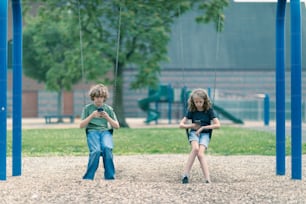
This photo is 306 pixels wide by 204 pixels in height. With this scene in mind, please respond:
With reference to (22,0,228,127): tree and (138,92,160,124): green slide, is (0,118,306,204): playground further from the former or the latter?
(138,92,160,124): green slide

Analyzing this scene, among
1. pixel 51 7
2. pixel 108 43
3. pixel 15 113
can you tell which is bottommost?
pixel 15 113

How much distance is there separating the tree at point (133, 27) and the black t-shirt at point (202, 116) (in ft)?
42.3

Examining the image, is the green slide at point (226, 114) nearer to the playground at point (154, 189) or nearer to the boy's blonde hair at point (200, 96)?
the playground at point (154, 189)

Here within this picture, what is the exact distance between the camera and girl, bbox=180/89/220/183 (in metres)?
6.19

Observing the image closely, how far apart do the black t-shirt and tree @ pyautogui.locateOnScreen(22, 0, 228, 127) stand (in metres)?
12.9

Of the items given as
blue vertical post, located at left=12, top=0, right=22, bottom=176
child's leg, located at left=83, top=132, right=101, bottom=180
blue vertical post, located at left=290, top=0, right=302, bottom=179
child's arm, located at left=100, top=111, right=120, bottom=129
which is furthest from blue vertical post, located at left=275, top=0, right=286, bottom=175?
blue vertical post, located at left=12, top=0, right=22, bottom=176

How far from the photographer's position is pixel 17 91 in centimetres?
630

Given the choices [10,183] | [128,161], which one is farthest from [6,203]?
[128,161]

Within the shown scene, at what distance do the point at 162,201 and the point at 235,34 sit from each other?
103ft

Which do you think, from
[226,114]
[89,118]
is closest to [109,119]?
[89,118]

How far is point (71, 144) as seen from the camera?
12977 mm

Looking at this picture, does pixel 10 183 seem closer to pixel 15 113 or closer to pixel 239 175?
pixel 15 113

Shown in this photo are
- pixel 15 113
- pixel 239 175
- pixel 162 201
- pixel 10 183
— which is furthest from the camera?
pixel 239 175

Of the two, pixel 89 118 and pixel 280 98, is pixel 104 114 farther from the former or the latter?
pixel 280 98
